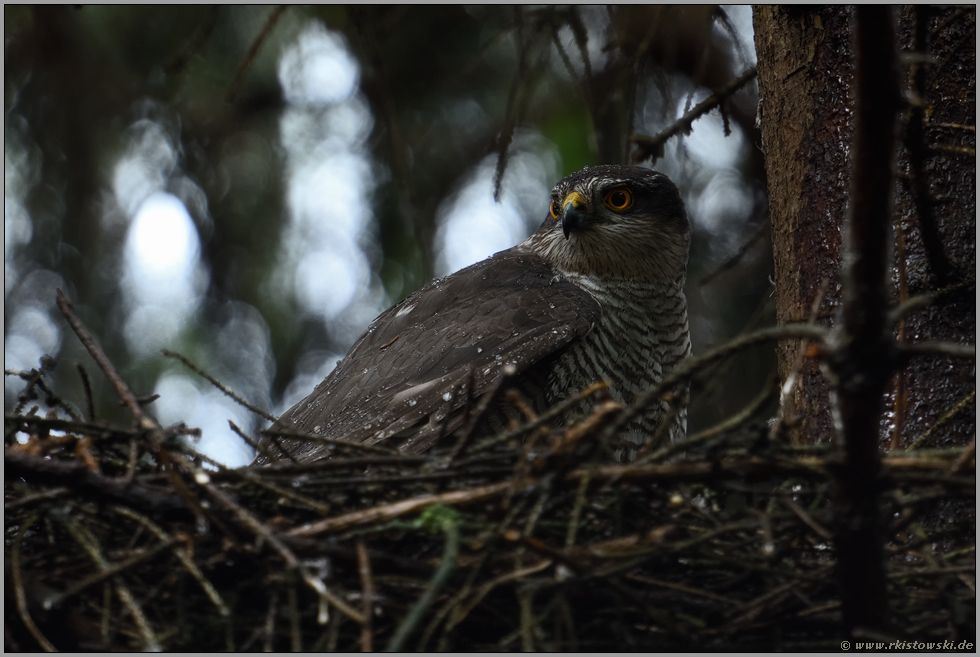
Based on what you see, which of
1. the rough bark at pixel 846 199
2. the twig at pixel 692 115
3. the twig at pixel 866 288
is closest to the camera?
the twig at pixel 866 288

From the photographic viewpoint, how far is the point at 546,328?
11.2ft

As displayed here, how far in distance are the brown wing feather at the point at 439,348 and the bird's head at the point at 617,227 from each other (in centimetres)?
18

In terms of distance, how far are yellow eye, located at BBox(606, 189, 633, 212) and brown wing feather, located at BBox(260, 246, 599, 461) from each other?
42 cm

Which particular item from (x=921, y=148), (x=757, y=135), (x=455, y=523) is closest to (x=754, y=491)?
(x=455, y=523)

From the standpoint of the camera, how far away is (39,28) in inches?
222

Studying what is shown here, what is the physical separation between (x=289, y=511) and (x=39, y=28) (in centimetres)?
485

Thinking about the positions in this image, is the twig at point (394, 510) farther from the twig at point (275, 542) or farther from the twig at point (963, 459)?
the twig at point (963, 459)

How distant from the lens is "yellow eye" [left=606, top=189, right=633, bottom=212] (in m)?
4.18

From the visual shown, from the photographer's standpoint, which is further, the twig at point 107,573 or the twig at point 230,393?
the twig at point 230,393

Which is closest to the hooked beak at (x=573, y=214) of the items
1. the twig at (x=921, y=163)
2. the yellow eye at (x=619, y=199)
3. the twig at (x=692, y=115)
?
the yellow eye at (x=619, y=199)

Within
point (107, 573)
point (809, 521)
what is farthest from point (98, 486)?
point (809, 521)

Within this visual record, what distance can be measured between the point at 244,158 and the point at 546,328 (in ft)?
12.0

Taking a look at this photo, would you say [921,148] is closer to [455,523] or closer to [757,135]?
[455,523]

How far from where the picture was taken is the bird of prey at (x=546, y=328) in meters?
3.30
